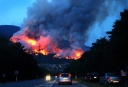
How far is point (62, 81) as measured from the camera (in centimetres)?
6681

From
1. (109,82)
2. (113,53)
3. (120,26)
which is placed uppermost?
(120,26)

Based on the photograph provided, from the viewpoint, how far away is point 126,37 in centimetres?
7669

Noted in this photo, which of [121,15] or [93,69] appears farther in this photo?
[93,69]

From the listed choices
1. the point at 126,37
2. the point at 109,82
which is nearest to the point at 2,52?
the point at 126,37

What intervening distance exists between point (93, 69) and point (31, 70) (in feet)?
164

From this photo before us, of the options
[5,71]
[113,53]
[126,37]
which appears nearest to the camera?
[126,37]

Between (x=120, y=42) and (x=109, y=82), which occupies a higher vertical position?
(x=120, y=42)

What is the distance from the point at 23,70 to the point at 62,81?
94.2m

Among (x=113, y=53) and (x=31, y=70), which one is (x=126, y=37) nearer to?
(x=113, y=53)

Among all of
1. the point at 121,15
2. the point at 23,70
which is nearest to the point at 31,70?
the point at 23,70

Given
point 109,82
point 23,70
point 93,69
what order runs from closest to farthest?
1. point 109,82
2. point 93,69
3. point 23,70

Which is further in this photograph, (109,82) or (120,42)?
(120,42)

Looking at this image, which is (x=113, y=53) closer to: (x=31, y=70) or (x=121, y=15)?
(x=121, y=15)

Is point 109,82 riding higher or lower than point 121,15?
lower
